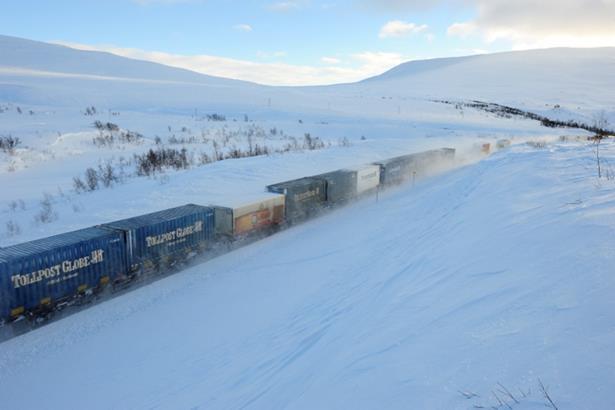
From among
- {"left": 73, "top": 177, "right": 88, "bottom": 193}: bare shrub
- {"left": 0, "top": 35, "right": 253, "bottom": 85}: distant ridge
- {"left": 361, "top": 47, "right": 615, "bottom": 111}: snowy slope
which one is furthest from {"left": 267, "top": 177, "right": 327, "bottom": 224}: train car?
{"left": 361, "top": 47, "right": 615, "bottom": 111}: snowy slope

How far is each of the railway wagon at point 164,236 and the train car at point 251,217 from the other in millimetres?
482

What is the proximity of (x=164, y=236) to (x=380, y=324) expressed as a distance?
9.08 m

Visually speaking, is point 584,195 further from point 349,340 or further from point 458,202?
point 349,340

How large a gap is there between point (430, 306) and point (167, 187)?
58.2 feet

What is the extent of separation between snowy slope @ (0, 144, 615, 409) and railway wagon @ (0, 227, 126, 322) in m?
0.83

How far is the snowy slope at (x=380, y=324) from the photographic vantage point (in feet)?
17.0

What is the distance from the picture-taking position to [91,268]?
11898mm

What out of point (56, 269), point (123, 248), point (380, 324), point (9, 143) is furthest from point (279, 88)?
point (380, 324)

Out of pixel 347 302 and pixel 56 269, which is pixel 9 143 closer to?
pixel 56 269

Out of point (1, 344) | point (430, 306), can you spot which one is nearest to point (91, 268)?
point (1, 344)

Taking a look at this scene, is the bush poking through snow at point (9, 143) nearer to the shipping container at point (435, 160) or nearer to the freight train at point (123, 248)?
the freight train at point (123, 248)

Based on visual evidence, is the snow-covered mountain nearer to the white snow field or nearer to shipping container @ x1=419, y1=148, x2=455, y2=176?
shipping container @ x1=419, y1=148, x2=455, y2=176

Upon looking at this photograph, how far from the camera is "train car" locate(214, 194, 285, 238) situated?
16.0 m

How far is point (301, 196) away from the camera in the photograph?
65.8ft
